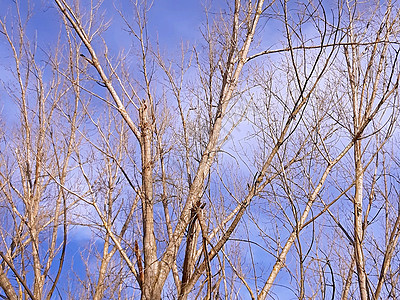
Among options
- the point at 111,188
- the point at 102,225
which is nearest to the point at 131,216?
the point at 111,188

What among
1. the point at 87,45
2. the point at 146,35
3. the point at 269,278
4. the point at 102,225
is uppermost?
the point at 146,35

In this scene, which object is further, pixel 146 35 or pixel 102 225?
pixel 146 35

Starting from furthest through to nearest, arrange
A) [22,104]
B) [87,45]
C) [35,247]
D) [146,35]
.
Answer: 1. [22,104]
2. [35,247]
3. [146,35]
4. [87,45]

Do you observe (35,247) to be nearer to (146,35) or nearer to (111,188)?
(111,188)

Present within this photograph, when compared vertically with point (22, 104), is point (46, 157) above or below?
below

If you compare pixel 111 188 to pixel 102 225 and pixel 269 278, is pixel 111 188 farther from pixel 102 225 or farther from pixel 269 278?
pixel 269 278

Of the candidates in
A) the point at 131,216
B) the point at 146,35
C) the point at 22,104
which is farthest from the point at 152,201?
the point at 22,104

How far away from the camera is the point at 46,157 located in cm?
682

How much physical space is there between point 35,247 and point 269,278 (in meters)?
3.62

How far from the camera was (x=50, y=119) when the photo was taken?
271 inches

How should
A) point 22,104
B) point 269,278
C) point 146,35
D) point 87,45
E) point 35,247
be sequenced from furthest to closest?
point 22,104, point 35,247, point 146,35, point 87,45, point 269,278

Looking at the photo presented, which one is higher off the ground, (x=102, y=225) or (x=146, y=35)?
(x=146, y=35)

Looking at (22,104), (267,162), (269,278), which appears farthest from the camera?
(22,104)

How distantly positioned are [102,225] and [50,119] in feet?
11.4
